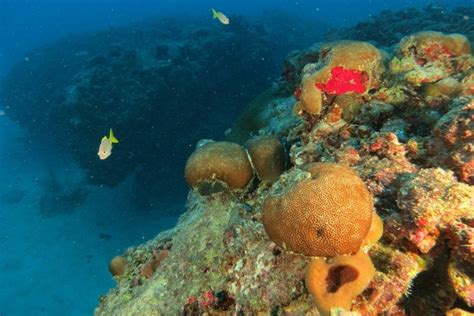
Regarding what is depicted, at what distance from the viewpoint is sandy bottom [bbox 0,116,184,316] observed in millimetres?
18266

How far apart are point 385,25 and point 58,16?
79758 millimetres

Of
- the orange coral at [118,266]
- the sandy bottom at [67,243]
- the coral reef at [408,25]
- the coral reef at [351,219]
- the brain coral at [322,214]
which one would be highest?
the brain coral at [322,214]

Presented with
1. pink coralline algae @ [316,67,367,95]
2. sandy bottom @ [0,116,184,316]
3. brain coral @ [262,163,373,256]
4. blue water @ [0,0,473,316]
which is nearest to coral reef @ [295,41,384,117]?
pink coralline algae @ [316,67,367,95]

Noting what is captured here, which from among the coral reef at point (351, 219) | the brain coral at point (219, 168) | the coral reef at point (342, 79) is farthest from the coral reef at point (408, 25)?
the brain coral at point (219, 168)

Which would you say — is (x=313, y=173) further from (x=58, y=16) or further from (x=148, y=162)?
(x=58, y=16)

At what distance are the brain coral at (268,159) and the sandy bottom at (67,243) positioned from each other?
14.2m

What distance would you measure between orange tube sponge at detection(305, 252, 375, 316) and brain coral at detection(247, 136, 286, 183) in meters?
2.76

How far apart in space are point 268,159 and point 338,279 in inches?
117

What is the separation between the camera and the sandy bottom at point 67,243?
Answer: 18266 millimetres

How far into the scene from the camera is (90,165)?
65.3ft

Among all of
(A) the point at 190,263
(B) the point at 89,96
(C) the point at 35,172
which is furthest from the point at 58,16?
(A) the point at 190,263

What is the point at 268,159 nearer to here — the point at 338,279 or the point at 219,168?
the point at 219,168

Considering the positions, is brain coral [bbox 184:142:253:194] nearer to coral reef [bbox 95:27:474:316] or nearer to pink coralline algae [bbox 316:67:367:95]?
coral reef [bbox 95:27:474:316]

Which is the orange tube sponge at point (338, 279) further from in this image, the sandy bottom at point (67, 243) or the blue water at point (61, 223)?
the sandy bottom at point (67, 243)
